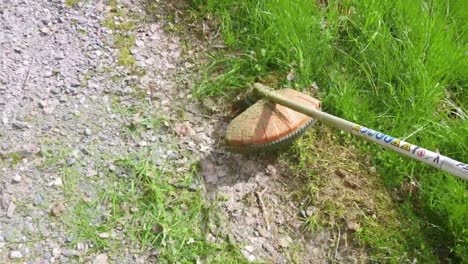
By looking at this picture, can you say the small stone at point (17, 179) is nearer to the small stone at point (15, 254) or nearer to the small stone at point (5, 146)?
the small stone at point (5, 146)

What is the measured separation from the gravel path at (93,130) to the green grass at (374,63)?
0.34 m

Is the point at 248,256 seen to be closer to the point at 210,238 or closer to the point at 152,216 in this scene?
the point at 210,238

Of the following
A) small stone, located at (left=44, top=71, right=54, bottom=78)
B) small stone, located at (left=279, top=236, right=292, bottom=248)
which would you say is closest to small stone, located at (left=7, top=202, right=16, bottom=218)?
small stone, located at (left=44, top=71, right=54, bottom=78)

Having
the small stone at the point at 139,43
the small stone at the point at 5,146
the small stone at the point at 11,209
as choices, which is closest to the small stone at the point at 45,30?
the small stone at the point at 139,43

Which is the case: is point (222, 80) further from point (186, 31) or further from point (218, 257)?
point (218, 257)

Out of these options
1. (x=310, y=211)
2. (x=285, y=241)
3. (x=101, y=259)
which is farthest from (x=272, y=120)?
(x=101, y=259)

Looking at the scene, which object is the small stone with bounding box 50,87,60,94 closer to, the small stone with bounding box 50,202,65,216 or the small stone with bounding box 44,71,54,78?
the small stone with bounding box 44,71,54,78

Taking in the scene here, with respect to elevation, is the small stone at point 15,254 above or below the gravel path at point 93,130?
below

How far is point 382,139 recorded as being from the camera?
8.25ft

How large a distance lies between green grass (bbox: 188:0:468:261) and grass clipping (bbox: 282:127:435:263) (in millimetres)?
86

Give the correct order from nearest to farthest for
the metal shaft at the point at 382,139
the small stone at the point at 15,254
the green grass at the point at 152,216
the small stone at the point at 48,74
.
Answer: the metal shaft at the point at 382,139 → the small stone at the point at 15,254 → the green grass at the point at 152,216 → the small stone at the point at 48,74

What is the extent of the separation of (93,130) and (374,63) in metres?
1.72

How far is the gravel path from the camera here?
8.61ft

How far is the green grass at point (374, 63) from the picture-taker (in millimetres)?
2955
